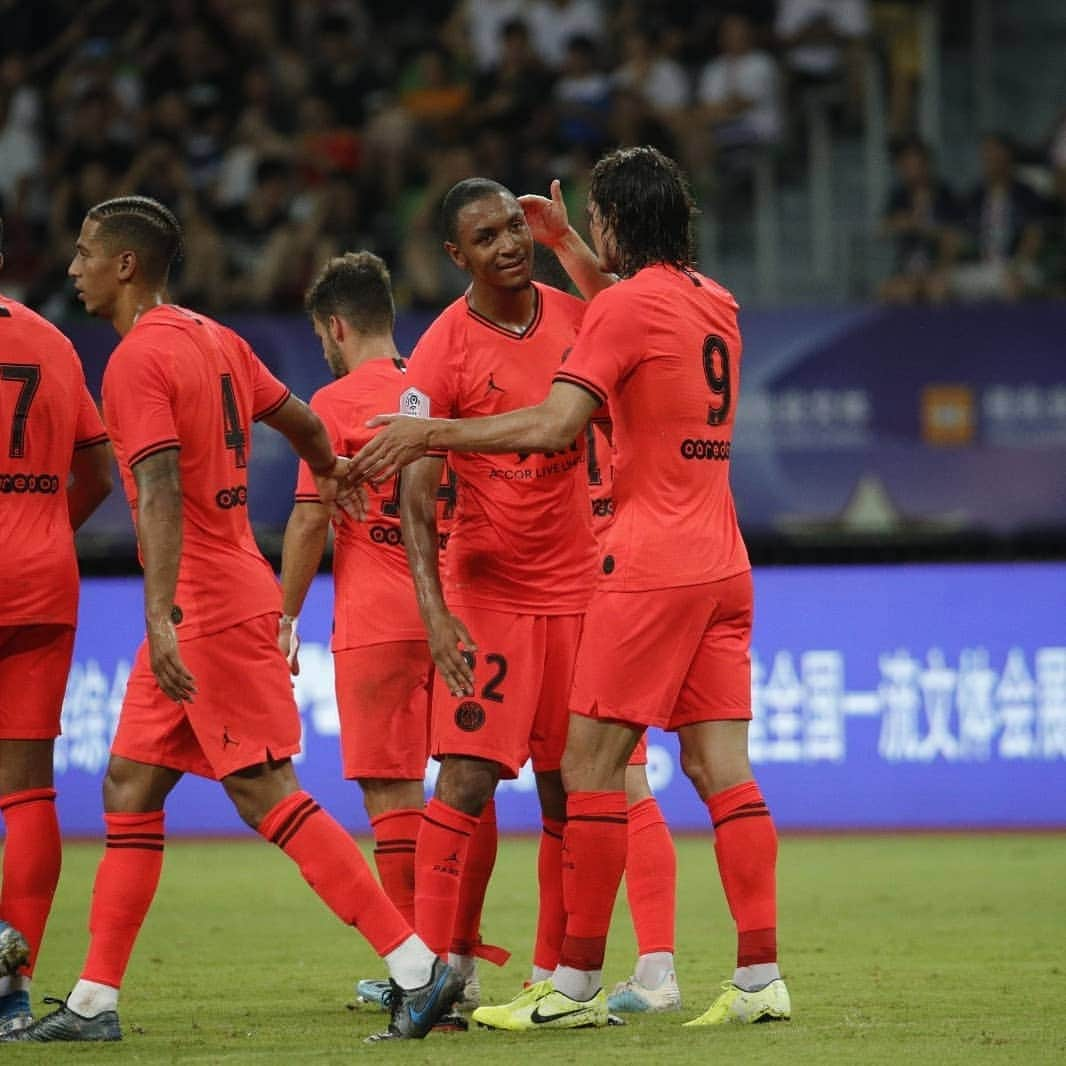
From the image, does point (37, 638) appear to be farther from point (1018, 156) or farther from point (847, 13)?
point (847, 13)

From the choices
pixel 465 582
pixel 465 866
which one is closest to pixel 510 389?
pixel 465 582

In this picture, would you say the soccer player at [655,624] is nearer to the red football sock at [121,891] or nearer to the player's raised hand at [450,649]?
the player's raised hand at [450,649]

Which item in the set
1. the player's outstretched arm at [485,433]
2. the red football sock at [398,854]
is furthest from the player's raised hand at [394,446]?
the red football sock at [398,854]

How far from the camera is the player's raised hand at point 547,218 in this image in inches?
253

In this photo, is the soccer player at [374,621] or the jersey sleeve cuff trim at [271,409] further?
the soccer player at [374,621]

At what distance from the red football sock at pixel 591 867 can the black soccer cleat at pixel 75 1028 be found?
1.26 metres

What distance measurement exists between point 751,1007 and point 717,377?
177 centimetres

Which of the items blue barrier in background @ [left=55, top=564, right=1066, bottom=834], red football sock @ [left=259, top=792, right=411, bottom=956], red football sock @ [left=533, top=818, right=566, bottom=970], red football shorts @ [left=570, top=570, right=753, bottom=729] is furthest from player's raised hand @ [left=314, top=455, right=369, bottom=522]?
blue barrier in background @ [left=55, top=564, right=1066, bottom=834]

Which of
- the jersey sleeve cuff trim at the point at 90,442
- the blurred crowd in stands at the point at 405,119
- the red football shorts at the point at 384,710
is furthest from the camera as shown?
the blurred crowd in stands at the point at 405,119

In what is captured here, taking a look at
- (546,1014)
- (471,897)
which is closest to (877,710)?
(471,897)

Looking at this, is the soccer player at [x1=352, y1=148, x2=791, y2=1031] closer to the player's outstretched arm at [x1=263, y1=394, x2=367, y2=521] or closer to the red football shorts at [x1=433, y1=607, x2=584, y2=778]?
the red football shorts at [x1=433, y1=607, x2=584, y2=778]

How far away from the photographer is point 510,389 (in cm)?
605

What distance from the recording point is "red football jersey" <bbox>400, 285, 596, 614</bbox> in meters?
6.01

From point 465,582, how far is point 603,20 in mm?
11339
